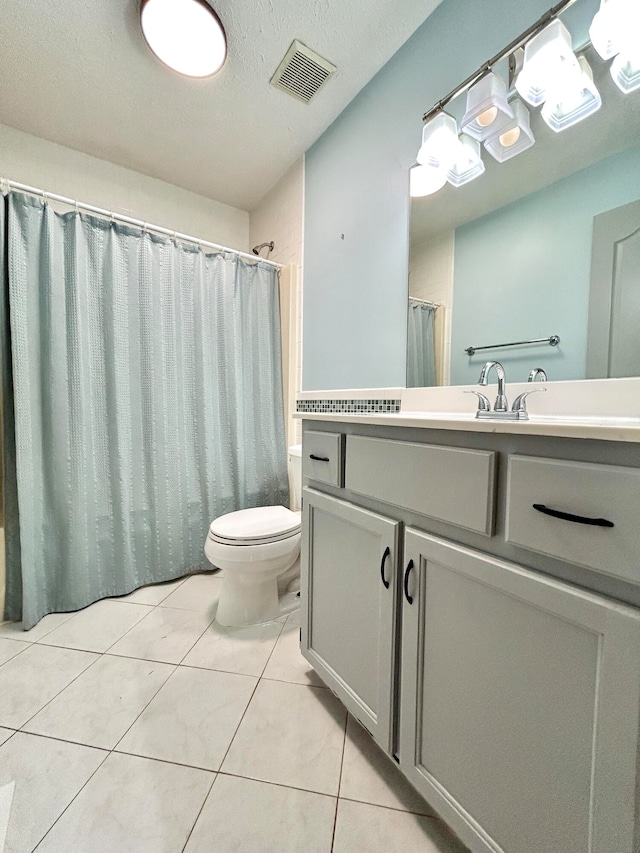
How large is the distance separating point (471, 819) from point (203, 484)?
1.58 m

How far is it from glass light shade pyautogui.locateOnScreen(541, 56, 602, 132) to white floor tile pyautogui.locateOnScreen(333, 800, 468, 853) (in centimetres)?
180

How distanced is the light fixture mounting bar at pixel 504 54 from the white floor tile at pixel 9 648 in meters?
2.48

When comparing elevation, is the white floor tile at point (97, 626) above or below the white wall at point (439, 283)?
below

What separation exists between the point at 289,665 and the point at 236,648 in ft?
0.75

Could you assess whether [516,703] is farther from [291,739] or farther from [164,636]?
[164,636]

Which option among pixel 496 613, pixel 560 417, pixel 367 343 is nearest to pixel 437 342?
pixel 367 343

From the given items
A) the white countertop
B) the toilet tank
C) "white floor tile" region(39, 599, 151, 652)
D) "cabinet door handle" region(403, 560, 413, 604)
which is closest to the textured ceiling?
the white countertop

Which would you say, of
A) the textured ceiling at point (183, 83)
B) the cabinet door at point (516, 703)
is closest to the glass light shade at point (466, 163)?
the textured ceiling at point (183, 83)

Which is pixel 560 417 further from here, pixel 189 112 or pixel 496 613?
pixel 189 112

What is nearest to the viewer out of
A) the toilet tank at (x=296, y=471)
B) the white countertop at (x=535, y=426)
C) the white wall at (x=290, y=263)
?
the white countertop at (x=535, y=426)

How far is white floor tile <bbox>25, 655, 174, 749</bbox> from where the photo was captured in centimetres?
95

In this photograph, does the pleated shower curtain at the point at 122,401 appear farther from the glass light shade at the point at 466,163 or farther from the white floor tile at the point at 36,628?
the glass light shade at the point at 466,163

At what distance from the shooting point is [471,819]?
623mm

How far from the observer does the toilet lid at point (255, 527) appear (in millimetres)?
1336
